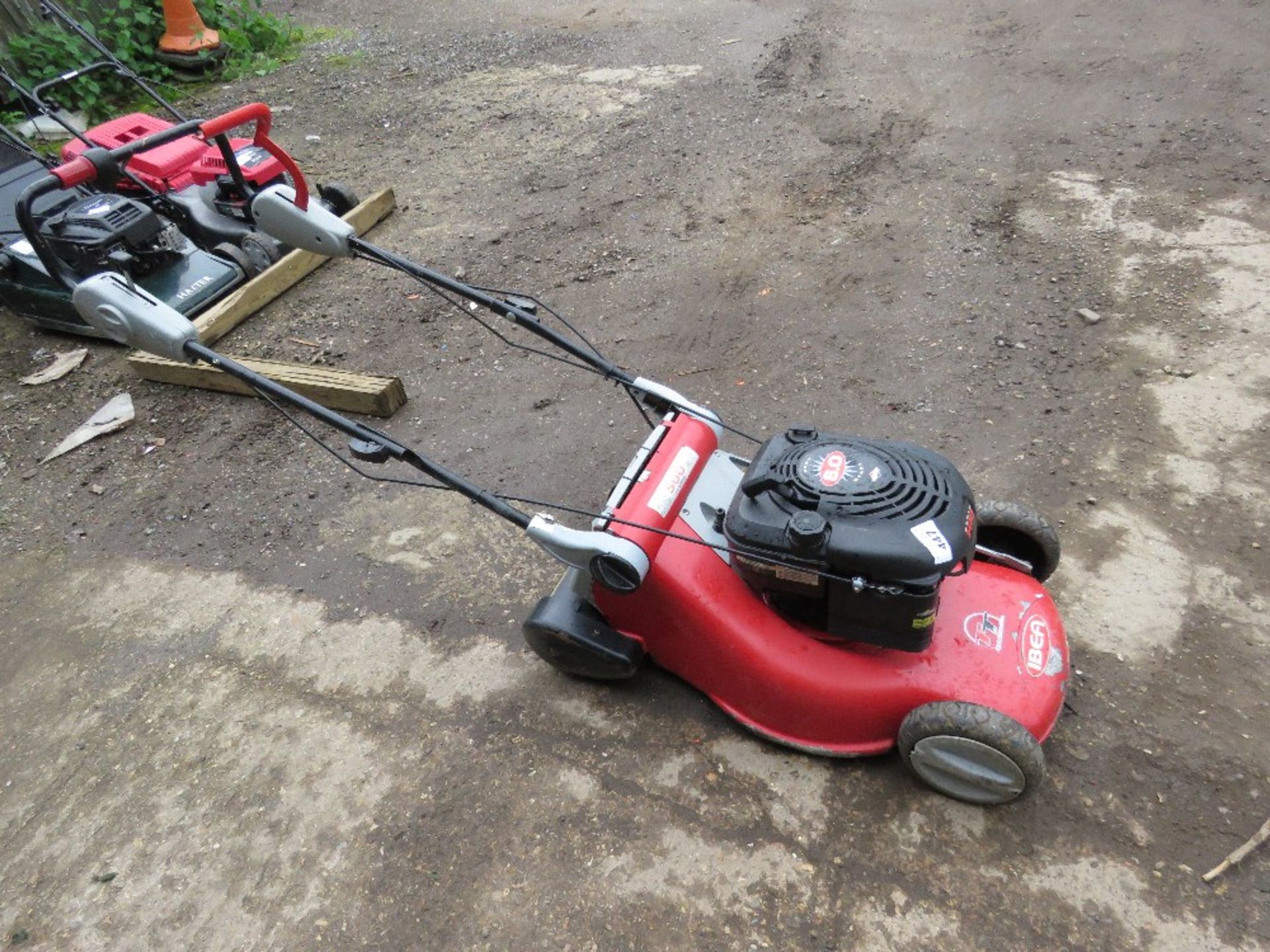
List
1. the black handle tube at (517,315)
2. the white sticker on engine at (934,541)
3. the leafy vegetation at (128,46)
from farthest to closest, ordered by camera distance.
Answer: the leafy vegetation at (128,46) < the black handle tube at (517,315) < the white sticker on engine at (934,541)

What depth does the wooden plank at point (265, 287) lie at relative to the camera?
15.4 ft

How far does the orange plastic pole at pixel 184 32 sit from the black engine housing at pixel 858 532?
8438 millimetres

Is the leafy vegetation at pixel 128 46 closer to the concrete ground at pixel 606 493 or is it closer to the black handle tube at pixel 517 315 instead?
the concrete ground at pixel 606 493

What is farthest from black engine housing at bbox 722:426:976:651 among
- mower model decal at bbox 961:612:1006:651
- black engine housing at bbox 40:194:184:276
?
black engine housing at bbox 40:194:184:276

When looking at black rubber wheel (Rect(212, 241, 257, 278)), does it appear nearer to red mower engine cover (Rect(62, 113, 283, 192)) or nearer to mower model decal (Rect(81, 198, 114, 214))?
red mower engine cover (Rect(62, 113, 283, 192))

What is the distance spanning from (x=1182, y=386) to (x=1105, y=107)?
128 inches

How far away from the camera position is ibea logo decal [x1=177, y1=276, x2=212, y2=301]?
4.78 meters

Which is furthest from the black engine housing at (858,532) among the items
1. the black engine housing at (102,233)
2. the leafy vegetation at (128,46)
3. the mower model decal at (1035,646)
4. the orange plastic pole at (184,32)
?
the orange plastic pole at (184,32)

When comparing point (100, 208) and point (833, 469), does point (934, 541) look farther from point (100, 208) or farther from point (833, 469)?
point (100, 208)

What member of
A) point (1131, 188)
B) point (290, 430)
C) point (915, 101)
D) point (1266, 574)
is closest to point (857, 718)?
point (1266, 574)

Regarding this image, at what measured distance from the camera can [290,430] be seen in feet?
13.8

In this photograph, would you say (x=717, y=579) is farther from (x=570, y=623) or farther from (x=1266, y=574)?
(x=1266, y=574)

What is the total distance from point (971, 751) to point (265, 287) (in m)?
4.47

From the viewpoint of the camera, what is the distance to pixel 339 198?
5.68 m
